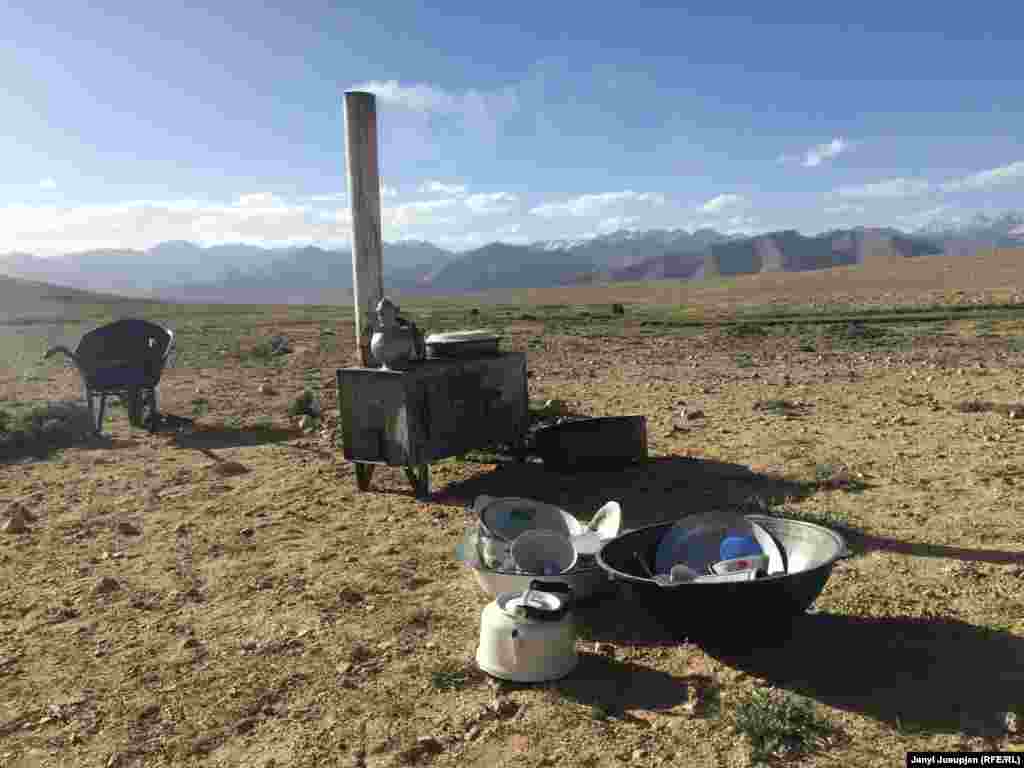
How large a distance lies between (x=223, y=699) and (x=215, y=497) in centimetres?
330

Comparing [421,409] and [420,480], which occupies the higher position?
[421,409]

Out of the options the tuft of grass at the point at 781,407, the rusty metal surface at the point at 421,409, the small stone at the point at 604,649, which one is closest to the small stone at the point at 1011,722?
the small stone at the point at 604,649

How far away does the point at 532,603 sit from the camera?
141 inches

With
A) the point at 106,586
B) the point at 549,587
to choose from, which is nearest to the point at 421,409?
the point at 106,586

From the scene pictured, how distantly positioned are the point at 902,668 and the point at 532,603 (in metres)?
1.60

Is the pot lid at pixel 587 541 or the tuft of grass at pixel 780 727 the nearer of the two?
the tuft of grass at pixel 780 727

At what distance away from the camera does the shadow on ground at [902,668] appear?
3.10m

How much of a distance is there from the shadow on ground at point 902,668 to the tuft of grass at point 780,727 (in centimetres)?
20

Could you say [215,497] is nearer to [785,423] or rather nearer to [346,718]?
[346,718]

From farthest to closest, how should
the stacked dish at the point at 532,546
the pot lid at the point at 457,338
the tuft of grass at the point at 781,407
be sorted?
the tuft of grass at the point at 781,407 → the pot lid at the point at 457,338 → the stacked dish at the point at 532,546

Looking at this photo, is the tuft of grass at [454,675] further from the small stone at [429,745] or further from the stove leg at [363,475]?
the stove leg at [363,475]

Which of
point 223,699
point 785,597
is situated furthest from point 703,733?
point 223,699

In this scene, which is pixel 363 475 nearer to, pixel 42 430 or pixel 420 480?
pixel 420 480

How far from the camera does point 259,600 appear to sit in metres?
4.51
